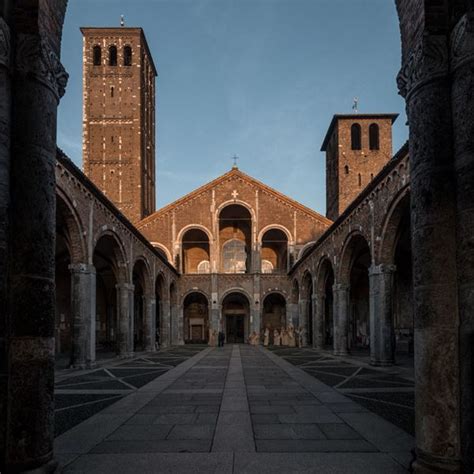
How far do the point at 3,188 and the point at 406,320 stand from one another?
25.2m

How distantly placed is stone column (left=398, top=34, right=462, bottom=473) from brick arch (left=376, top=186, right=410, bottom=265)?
9874mm

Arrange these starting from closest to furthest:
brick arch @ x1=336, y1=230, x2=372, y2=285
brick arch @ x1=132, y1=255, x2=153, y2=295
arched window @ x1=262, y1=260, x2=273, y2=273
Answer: brick arch @ x1=336, y1=230, x2=372, y2=285 → brick arch @ x1=132, y1=255, x2=153, y2=295 → arched window @ x1=262, y1=260, x2=273, y2=273

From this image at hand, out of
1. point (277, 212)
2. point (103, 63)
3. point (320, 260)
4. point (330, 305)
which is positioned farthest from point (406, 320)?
point (103, 63)

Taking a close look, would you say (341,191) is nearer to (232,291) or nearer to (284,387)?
(232,291)

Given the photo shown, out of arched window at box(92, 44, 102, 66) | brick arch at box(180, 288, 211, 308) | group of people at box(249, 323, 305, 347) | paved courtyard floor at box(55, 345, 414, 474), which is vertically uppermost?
arched window at box(92, 44, 102, 66)

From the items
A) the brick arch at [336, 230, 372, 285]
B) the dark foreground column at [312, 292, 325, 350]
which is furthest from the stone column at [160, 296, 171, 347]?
the brick arch at [336, 230, 372, 285]

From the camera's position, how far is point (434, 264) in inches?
182

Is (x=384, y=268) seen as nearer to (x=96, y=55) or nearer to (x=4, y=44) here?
(x=4, y=44)

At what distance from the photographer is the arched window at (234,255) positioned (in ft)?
134

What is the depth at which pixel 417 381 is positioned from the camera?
4.66 meters

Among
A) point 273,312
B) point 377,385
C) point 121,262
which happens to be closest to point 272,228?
point 273,312

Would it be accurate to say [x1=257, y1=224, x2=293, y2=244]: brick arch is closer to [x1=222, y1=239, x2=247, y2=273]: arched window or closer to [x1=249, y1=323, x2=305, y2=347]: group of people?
[x1=222, y1=239, x2=247, y2=273]: arched window

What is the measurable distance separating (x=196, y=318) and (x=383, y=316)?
977 inches

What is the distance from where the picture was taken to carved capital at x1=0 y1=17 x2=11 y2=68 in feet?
15.1
